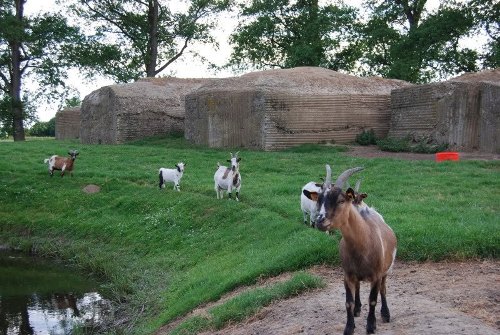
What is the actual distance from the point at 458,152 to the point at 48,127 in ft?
185

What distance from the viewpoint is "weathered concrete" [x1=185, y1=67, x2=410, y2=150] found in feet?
84.4

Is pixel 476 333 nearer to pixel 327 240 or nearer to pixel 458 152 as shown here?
pixel 327 240

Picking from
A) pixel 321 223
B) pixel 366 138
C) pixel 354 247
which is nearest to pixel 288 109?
pixel 366 138

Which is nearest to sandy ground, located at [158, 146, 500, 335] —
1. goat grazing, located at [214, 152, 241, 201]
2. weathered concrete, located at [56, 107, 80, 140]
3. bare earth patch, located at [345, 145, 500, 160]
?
goat grazing, located at [214, 152, 241, 201]

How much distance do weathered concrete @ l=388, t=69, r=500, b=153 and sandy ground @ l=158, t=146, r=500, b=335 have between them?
39.5ft

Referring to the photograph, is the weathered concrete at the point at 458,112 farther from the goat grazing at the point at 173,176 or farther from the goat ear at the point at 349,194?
the goat ear at the point at 349,194

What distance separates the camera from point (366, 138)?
1043 inches

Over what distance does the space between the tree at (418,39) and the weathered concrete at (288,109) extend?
7.74 m

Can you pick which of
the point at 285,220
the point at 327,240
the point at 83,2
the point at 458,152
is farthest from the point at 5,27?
the point at 327,240

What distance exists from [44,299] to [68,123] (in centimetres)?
3059

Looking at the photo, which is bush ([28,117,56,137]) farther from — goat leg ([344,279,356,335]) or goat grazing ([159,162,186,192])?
goat leg ([344,279,356,335])

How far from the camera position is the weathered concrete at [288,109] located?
2572cm

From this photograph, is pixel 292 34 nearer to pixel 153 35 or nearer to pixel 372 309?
pixel 153 35

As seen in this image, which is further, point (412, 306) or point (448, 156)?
point (448, 156)
